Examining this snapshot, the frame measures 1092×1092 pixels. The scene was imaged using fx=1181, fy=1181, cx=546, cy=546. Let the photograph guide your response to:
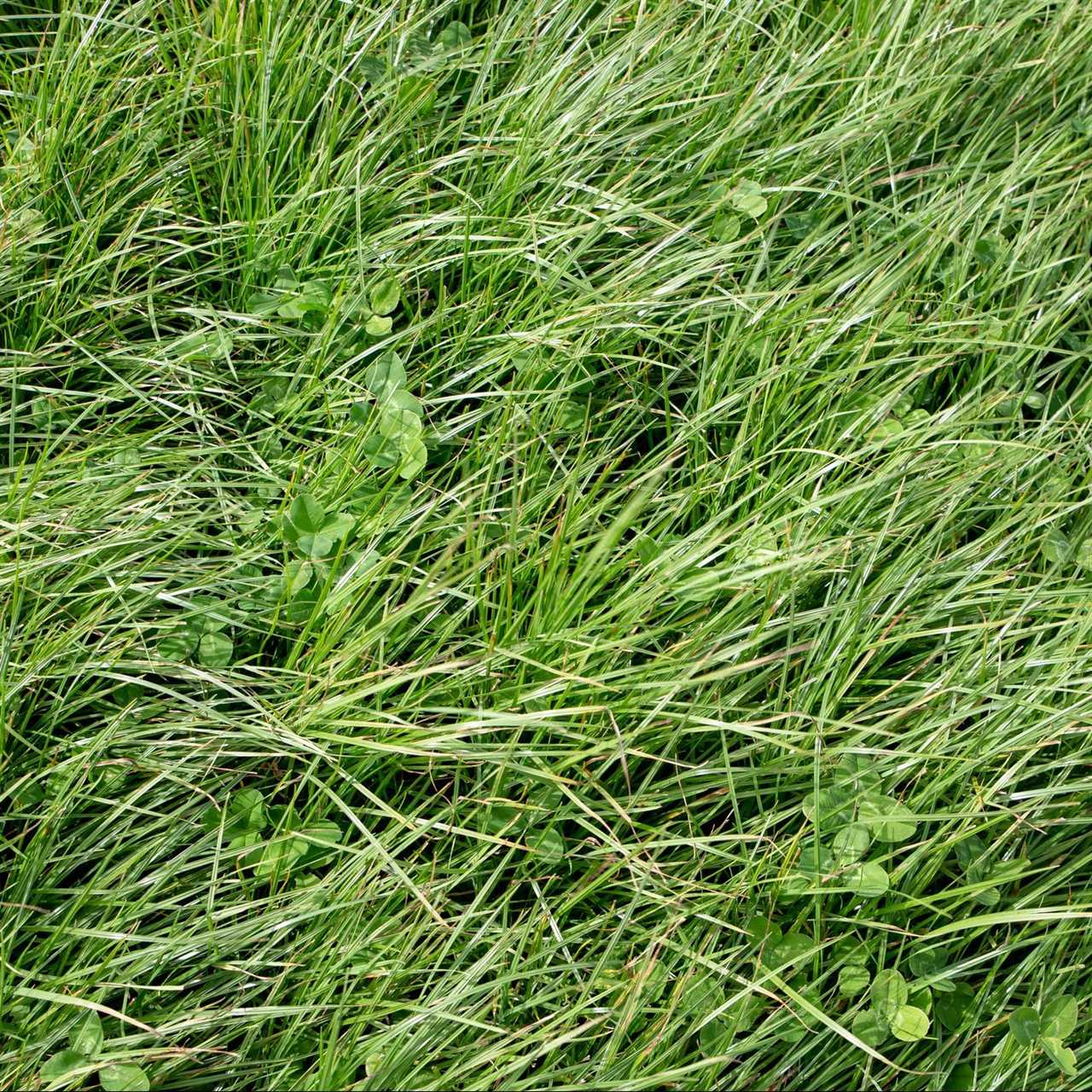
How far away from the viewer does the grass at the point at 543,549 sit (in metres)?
1.87

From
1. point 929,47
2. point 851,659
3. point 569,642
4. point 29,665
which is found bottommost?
point 29,665

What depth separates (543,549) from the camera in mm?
2182

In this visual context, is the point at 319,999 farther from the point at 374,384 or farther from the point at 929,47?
the point at 929,47

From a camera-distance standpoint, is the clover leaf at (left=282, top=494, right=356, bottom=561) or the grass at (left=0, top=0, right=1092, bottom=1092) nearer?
the grass at (left=0, top=0, right=1092, bottom=1092)

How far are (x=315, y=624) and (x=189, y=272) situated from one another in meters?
0.95

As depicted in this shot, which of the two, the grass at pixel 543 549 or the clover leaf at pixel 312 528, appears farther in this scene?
the clover leaf at pixel 312 528

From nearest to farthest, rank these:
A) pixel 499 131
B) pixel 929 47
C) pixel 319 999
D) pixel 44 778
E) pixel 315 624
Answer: pixel 319 999 → pixel 44 778 → pixel 315 624 → pixel 499 131 → pixel 929 47

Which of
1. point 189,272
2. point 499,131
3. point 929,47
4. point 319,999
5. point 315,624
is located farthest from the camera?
point 929,47

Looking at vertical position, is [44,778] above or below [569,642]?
below

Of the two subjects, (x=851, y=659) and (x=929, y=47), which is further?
(x=929, y=47)

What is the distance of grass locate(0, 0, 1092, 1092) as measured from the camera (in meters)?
1.87

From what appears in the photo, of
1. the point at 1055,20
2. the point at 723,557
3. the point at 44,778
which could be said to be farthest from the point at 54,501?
the point at 1055,20

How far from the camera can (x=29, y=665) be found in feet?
6.46

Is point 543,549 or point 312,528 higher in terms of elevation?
point 543,549
